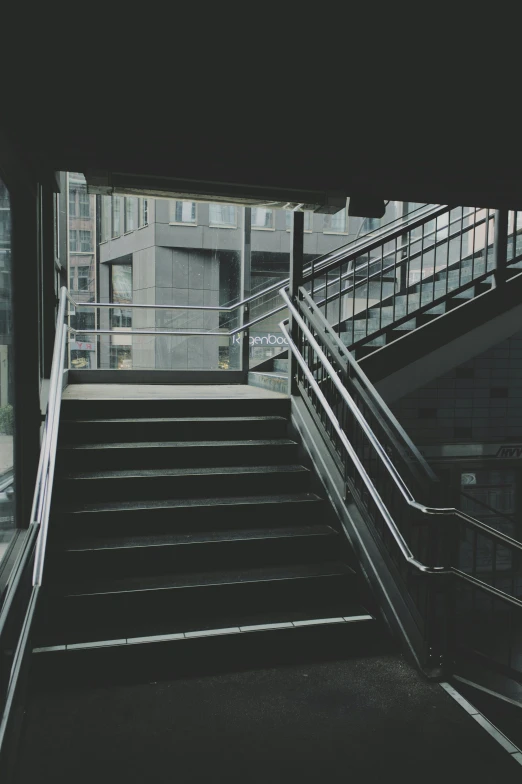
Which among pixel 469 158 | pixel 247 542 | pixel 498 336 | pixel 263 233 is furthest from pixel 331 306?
pixel 469 158

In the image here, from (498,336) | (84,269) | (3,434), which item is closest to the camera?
(3,434)

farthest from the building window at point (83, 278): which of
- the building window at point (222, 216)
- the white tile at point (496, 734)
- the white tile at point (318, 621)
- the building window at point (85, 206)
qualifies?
the white tile at point (496, 734)

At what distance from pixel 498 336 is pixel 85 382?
4.59 meters

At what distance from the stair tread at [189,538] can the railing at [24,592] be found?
507mm

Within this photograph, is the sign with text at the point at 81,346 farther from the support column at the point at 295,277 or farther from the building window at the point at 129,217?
the building window at the point at 129,217

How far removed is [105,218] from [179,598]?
10.6 metres

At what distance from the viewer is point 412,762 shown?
2.51 meters

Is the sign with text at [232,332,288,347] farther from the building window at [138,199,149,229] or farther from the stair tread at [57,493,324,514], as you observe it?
the building window at [138,199,149,229]

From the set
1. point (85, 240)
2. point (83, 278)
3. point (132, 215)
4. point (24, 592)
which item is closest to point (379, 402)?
point (24, 592)

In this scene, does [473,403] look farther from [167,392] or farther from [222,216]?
[222,216]

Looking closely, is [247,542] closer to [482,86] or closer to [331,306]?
[482,86]

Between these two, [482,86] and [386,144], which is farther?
[386,144]

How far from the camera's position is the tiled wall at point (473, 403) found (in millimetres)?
6465

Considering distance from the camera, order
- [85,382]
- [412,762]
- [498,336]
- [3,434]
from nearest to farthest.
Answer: [412,762] → [3,434] → [498,336] → [85,382]
